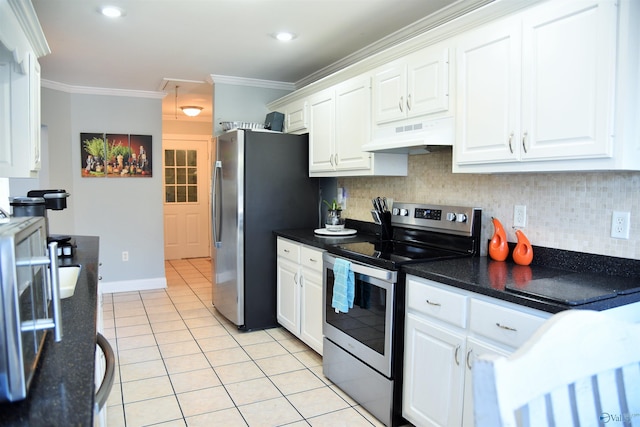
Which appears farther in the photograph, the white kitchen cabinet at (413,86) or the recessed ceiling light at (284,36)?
the recessed ceiling light at (284,36)

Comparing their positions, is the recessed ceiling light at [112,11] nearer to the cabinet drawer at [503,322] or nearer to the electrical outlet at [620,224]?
the cabinet drawer at [503,322]

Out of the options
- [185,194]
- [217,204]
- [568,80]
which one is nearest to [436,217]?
Result: [568,80]

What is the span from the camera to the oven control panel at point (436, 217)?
8.19 ft

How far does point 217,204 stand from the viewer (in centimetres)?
400

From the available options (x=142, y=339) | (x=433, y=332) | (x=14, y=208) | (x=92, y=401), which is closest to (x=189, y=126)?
(x=142, y=339)

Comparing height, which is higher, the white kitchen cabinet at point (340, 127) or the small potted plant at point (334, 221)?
the white kitchen cabinet at point (340, 127)

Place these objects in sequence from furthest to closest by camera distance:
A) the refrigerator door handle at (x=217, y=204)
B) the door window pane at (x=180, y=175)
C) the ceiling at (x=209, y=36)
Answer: the door window pane at (x=180, y=175)
the refrigerator door handle at (x=217, y=204)
the ceiling at (x=209, y=36)

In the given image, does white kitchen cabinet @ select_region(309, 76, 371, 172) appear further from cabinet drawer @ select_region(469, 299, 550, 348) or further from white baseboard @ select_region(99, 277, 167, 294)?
white baseboard @ select_region(99, 277, 167, 294)

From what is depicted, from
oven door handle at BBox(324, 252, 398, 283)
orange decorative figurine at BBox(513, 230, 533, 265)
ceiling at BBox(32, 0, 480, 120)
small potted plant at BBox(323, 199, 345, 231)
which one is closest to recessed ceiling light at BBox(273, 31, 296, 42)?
ceiling at BBox(32, 0, 480, 120)

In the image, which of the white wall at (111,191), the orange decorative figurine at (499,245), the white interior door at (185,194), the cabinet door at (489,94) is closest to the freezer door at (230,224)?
the white wall at (111,191)

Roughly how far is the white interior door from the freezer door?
11.6 feet

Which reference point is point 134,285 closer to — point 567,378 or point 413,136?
point 413,136

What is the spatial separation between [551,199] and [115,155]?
462cm

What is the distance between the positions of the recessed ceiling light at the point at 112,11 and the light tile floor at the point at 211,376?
2.38 metres
